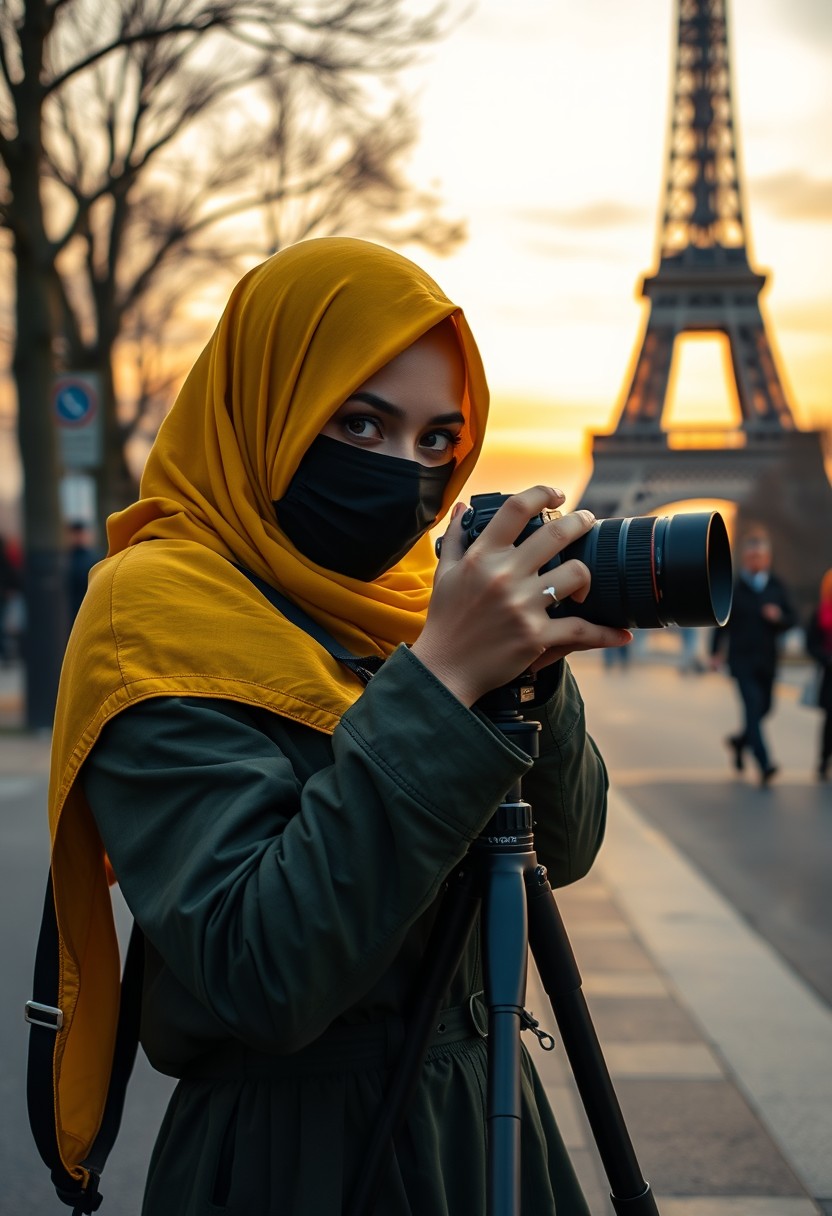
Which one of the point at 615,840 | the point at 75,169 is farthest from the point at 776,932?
the point at 75,169

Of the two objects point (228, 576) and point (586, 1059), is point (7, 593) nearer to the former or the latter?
point (228, 576)

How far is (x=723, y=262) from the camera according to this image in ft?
190

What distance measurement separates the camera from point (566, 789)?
5.88 ft

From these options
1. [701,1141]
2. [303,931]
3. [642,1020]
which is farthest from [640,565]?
[642,1020]

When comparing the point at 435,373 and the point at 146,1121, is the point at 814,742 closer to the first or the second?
the point at 146,1121

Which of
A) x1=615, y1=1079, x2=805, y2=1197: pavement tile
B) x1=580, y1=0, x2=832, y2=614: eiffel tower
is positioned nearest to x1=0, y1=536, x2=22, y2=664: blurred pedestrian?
x1=615, y1=1079, x2=805, y2=1197: pavement tile

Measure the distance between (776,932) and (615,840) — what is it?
91.0 inches

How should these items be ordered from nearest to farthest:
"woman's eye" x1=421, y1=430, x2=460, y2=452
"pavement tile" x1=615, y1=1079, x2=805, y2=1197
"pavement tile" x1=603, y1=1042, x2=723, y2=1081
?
"woman's eye" x1=421, y1=430, x2=460, y2=452 → "pavement tile" x1=615, y1=1079, x2=805, y2=1197 → "pavement tile" x1=603, y1=1042, x2=723, y2=1081

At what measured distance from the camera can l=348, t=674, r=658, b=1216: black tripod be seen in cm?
141

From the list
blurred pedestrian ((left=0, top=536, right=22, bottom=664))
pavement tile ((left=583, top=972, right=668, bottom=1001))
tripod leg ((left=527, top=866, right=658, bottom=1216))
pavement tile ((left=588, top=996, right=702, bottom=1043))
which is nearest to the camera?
tripod leg ((left=527, top=866, right=658, bottom=1216))

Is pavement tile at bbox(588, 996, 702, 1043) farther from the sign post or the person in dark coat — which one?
the sign post

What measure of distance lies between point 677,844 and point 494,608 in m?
7.55

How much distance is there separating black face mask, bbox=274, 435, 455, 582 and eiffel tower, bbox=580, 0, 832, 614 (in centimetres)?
5148

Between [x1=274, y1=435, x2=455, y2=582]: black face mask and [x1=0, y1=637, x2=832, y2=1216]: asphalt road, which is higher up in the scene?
[x1=274, y1=435, x2=455, y2=582]: black face mask
